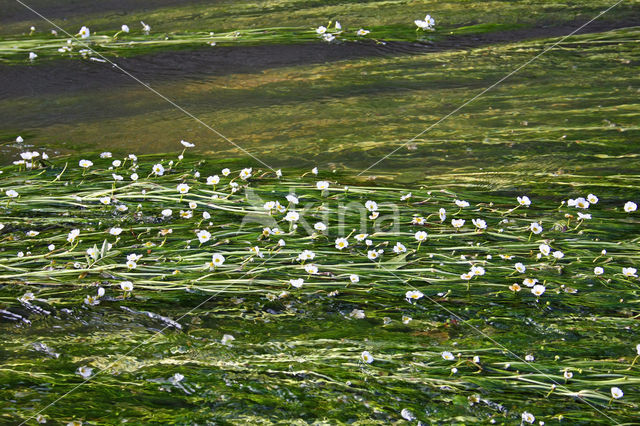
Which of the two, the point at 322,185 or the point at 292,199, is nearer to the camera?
the point at 292,199

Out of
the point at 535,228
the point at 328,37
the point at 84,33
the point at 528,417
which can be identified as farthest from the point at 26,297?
the point at 328,37

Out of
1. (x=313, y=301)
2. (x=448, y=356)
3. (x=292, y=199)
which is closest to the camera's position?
(x=448, y=356)

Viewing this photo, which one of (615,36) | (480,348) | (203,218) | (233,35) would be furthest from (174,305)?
(615,36)

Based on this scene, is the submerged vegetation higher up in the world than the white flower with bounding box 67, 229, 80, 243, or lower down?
lower down

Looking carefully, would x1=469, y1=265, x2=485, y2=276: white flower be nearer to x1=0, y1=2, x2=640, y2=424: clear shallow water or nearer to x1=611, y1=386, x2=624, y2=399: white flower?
x1=0, y1=2, x2=640, y2=424: clear shallow water

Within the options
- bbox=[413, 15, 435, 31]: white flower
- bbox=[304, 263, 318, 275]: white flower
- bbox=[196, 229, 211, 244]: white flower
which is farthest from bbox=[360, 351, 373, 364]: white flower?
bbox=[413, 15, 435, 31]: white flower

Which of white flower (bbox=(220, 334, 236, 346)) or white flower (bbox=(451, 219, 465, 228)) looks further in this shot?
white flower (bbox=(451, 219, 465, 228))

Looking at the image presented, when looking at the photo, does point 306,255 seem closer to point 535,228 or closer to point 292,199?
point 292,199
